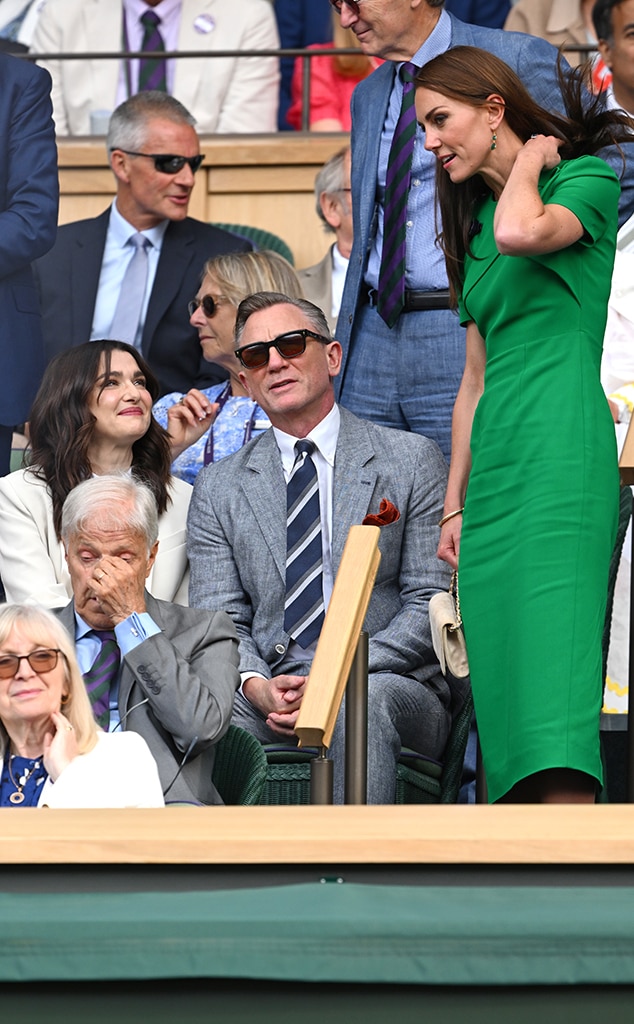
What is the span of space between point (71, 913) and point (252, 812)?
0.34 meters

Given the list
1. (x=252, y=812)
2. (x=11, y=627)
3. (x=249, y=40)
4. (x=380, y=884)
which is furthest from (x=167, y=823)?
(x=249, y=40)

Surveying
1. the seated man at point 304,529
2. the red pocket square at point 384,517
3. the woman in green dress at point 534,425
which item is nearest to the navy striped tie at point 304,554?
the seated man at point 304,529

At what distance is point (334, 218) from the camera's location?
5.63 meters

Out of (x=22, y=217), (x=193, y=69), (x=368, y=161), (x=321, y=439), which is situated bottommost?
(x=321, y=439)

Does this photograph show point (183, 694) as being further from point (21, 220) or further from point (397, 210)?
point (21, 220)

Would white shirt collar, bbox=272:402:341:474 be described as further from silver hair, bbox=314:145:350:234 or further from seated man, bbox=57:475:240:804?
silver hair, bbox=314:145:350:234

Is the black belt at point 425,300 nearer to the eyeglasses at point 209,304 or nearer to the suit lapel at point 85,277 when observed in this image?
the eyeglasses at point 209,304

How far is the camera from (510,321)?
2.85 meters

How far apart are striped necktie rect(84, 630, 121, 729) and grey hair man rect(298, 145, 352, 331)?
2353mm

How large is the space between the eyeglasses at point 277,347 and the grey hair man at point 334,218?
4.96ft

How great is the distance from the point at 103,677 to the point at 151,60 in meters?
4.62

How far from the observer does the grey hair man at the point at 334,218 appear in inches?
219

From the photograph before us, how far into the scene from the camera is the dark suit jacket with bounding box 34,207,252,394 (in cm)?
519

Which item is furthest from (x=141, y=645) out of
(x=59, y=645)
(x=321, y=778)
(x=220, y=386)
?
(x=220, y=386)
